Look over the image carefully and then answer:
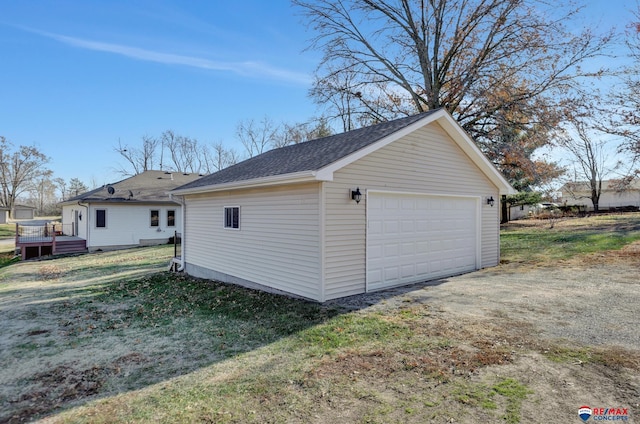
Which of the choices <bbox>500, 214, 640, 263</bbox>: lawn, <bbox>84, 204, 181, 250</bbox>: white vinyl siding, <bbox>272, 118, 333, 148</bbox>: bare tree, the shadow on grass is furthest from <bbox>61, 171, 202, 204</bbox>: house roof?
<bbox>500, 214, 640, 263</bbox>: lawn

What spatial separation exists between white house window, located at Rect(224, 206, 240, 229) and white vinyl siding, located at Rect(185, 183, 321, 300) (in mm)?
147

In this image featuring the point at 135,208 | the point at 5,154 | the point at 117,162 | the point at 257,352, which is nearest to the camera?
the point at 257,352

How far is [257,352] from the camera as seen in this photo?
4551 mm

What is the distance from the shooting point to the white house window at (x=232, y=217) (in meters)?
9.06

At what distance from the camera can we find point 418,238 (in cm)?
858

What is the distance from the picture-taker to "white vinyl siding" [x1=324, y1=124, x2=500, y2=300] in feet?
22.6

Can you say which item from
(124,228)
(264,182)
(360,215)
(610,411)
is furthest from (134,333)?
(124,228)

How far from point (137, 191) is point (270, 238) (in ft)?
56.9

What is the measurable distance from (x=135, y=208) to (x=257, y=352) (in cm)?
1915

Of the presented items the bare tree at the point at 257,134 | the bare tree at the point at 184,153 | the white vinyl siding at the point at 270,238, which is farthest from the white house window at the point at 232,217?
the bare tree at the point at 184,153

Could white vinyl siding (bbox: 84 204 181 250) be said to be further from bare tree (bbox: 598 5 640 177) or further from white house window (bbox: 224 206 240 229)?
bare tree (bbox: 598 5 640 177)

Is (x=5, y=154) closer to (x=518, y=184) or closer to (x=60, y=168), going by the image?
(x=60, y=168)

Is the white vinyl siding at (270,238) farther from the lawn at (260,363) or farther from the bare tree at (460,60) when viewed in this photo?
the bare tree at (460,60)

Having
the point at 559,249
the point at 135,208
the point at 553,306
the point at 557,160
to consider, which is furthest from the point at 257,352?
the point at 557,160
